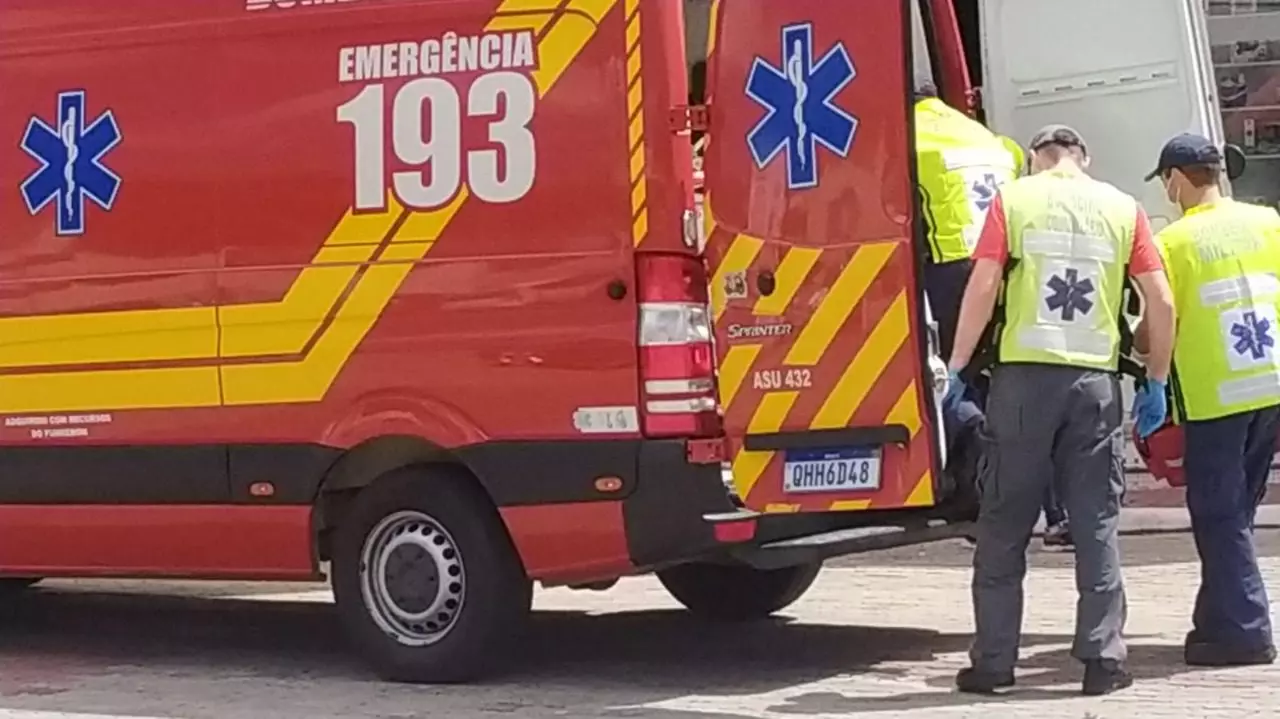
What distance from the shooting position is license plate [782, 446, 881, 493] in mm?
7789

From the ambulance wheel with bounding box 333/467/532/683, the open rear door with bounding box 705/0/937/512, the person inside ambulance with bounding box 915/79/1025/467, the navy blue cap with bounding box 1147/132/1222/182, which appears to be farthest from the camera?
the navy blue cap with bounding box 1147/132/1222/182

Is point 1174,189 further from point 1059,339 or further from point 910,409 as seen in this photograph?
point 910,409

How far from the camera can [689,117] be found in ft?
26.2

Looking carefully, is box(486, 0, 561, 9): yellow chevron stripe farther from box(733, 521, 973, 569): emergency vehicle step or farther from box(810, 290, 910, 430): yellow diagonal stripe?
box(733, 521, 973, 569): emergency vehicle step

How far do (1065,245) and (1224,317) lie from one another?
88 centimetres

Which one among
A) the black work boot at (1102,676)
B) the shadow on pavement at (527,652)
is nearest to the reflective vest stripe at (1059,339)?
the black work boot at (1102,676)

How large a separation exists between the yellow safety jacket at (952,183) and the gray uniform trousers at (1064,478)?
0.67 meters


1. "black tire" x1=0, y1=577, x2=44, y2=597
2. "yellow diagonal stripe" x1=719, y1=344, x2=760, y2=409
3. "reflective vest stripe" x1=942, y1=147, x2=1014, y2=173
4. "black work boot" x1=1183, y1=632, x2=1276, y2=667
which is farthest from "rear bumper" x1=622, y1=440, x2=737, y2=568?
"black tire" x1=0, y1=577, x2=44, y2=597

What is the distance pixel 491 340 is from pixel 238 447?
1.12 meters

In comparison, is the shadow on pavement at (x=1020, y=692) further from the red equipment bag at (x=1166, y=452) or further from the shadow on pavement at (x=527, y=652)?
the red equipment bag at (x=1166, y=452)

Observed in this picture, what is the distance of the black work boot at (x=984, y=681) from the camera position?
26.2 ft

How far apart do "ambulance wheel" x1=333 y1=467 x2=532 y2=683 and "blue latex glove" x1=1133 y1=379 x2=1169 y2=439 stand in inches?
85.6

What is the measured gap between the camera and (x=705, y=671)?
8883mm

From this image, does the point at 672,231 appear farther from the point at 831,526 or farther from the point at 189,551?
the point at 189,551
